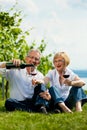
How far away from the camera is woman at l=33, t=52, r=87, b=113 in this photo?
8.25 meters

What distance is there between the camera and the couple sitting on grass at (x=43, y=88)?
27.2ft

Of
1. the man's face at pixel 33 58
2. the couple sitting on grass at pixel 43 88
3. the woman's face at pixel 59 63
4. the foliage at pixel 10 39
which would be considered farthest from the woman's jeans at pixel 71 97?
the foliage at pixel 10 39

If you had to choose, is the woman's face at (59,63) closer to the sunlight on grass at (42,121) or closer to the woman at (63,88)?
the woman at (63,88)

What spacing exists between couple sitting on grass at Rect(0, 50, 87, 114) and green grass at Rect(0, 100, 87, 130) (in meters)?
0.47

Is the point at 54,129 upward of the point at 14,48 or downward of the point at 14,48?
downward

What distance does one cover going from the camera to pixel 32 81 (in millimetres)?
8359

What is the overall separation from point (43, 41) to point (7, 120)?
9.39 meters

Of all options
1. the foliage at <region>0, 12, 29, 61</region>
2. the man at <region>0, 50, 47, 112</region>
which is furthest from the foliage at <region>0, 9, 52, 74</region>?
the man at <region>0, 50, 47, 112</region>

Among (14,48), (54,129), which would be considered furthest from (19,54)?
(54,129)

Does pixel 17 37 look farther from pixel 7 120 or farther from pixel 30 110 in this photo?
pixel 7 120

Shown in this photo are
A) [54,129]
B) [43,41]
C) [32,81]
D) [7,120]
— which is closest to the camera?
[54,129]

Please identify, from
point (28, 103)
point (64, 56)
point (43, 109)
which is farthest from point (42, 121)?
point (64, 56)

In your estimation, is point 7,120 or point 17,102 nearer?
point 7,120

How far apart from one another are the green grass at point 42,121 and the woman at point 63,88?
19.4 inches
